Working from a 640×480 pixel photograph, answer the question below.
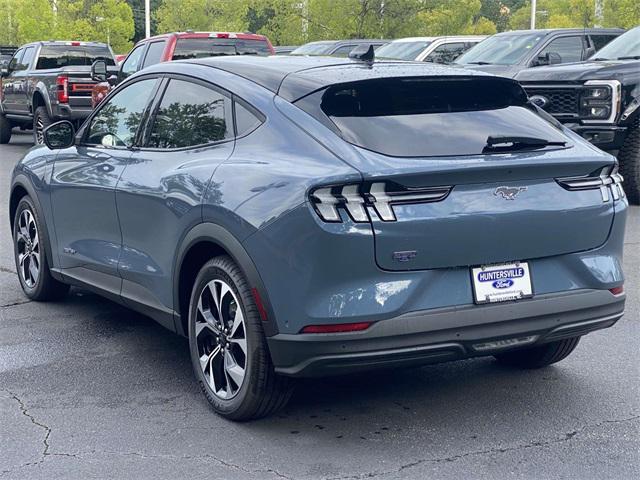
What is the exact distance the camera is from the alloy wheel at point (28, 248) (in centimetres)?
718

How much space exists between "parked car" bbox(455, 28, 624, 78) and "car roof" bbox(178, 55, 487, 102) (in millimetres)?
9855

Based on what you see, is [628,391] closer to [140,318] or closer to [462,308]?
[462,308]

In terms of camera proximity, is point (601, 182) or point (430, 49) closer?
point (601, 182)

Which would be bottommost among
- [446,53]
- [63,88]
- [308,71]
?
[446,53]

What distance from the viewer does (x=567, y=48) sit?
52.2 feet

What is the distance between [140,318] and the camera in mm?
6941

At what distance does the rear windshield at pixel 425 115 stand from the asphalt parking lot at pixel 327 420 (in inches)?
49.6

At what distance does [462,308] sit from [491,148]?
0.77 metres

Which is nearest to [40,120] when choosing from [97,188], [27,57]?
[27,57]

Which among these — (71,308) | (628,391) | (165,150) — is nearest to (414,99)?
(165,150)

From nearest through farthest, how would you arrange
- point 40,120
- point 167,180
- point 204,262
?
point 204,262
point 167,180
point 40,120

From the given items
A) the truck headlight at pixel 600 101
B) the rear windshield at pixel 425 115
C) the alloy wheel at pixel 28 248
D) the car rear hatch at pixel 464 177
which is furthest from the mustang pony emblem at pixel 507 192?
the truck headlight at pixel 600 101

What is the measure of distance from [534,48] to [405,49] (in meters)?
4.58

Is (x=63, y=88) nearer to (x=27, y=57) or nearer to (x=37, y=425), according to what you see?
(x=27, y=57)
